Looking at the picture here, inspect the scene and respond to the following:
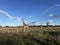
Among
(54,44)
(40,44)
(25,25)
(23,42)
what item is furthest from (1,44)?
(25,25)

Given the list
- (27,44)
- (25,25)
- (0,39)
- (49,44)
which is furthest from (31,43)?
(25,25)

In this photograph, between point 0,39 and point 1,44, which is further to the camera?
point 0,39

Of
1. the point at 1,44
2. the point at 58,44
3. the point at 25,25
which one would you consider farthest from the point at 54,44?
the point at 25,25

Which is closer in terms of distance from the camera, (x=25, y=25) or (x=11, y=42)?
(x=11, y=42)

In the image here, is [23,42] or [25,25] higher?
[25,25]

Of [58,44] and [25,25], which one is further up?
[25,25]

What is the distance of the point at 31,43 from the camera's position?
16.2 m

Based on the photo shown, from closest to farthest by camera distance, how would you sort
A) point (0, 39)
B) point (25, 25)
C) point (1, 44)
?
point (1, 44), point (0, 39), point (25, 25)

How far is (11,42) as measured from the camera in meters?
16.0

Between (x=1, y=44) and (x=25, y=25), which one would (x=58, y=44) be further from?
(x=25, y=25)

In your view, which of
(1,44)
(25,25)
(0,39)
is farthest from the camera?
(25,25)

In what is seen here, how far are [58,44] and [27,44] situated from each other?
2800 millimetres

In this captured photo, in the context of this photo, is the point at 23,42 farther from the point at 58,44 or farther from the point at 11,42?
the point at 58,44

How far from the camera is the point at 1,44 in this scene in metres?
15.7
